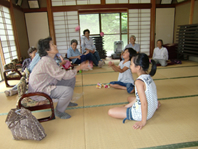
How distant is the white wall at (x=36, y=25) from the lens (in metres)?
6.39

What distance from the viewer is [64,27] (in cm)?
646

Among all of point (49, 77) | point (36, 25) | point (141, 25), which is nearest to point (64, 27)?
point (36, 25)

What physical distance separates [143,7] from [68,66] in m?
4.36

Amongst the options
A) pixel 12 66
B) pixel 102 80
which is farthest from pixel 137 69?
pixel 12 66

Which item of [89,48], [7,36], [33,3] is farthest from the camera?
[33,3]

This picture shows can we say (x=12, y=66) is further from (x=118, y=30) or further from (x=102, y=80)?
(x=118, y=30)

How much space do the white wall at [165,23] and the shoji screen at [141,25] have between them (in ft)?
2.05

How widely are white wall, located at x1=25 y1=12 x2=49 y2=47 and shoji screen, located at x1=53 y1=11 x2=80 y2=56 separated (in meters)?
0.53

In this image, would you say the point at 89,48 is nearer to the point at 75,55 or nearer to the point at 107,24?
the point at 75,55

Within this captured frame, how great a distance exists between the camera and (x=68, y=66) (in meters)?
4.30

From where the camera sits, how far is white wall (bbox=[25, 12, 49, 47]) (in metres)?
6.39

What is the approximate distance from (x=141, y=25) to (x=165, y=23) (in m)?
1.23

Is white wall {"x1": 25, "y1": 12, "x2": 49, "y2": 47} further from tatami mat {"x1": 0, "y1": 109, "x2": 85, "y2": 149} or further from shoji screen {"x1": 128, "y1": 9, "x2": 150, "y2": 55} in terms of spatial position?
tatami mat {"x1": 0, "y1": 109, "x2": 85, "y2": 149}

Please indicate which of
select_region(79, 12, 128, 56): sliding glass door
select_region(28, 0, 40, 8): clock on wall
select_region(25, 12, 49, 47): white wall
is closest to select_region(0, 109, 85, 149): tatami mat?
Answer: select_region(25, 12, 49, 47): white wall
